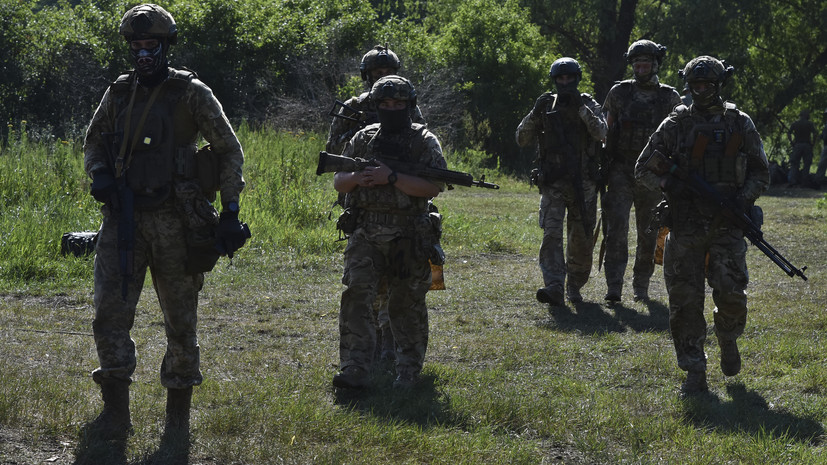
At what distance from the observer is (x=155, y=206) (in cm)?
499

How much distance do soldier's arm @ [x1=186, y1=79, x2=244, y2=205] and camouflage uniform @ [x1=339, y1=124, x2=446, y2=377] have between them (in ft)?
3.72

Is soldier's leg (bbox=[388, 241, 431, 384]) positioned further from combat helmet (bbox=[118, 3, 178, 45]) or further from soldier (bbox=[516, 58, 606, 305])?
soldier (bbox=[516, 58, 606, 305])

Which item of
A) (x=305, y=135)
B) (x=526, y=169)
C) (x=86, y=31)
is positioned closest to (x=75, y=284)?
(x=305, y=135)

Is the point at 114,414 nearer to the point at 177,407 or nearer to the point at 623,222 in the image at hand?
the point at 177,407

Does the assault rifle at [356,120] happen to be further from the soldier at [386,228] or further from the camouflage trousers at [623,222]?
the camouflage trousers at [623,222]

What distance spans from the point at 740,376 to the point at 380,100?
9.60 ft

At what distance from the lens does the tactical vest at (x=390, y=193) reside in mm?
6062

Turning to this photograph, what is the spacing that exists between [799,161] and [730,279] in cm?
2042

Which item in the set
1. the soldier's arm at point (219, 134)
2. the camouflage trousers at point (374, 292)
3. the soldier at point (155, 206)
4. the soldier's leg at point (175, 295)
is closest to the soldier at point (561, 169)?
the camouflage trousers at point (374, 292)

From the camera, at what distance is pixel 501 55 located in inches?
987

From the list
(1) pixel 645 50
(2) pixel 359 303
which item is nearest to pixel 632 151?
(1) pixel 645 50

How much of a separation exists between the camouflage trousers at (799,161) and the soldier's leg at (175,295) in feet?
Answer: 73.6

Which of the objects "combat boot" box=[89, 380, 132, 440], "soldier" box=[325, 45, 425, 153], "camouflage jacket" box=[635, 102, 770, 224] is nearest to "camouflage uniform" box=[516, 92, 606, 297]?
"soldier" box=[325, 45, 425, 153]

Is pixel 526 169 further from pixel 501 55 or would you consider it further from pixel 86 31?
pixel 86 31
